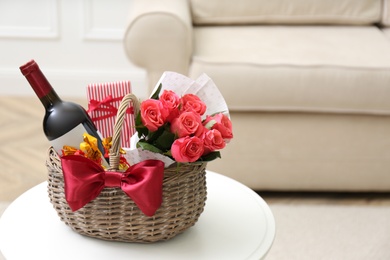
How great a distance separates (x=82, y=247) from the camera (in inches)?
50.8

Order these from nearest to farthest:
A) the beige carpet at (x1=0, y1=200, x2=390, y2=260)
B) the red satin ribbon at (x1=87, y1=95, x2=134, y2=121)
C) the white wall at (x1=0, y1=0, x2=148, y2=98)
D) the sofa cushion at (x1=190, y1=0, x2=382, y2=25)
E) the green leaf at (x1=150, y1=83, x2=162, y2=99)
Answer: the green leaf at (x1=150, y1=83, x2=162, y2=99) < the red satin ribbon at (x1=87, y1=95, x2=134, y2=121) < the beige carpet at (x1=0, y1=200, x2=390, y2=260) < the sofa cushion at (x1=190, y1=0, x2=382, y2=25) < the white wall at (x1=0, y1=0, x2=148, y2=98)

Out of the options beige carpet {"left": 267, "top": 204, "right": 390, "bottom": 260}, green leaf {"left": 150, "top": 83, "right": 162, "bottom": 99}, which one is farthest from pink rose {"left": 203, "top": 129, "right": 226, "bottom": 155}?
beige carpet {"left": 267, "top": 204, "right": 390, "bottom": 260}

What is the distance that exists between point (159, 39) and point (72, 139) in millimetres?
972

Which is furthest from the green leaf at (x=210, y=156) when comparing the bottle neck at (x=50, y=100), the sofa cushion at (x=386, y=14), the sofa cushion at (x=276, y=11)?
the sofa cushion at (x=386, y=14)

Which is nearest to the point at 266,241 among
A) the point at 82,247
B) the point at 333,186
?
the point at 82,247

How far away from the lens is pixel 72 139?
1.34 meters

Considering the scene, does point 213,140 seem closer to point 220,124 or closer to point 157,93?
point 220,124

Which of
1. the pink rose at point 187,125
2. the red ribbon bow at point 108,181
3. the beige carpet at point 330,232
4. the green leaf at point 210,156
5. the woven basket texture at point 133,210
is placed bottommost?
the beige carpet at point 330,232

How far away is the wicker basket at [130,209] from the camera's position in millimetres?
1241

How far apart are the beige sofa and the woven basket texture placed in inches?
37.4

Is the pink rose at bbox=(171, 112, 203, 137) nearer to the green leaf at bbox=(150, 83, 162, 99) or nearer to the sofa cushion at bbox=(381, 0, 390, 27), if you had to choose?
the green leaf at bbox=(150, 83, 162, 99)

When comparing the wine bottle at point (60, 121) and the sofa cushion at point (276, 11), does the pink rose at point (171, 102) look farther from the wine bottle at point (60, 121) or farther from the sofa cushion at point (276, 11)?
the sofa cushion at point (276, 11)

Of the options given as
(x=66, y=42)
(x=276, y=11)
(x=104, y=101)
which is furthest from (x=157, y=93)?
(x=66, y=42)

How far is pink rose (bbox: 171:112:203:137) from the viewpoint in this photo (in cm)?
122
